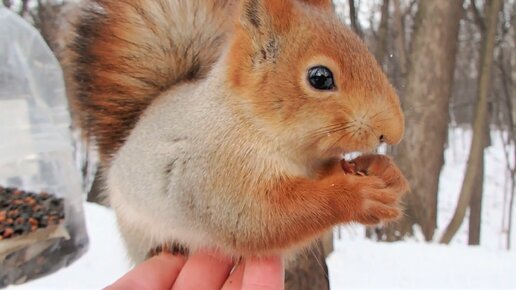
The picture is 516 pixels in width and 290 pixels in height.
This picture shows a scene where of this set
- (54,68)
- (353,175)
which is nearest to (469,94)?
(54,68)

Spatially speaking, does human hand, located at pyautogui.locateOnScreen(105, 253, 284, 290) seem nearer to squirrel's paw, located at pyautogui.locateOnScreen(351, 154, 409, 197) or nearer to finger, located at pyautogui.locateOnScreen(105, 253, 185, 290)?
finger, located at pyautogui.locateOnScreen(105, 253, 185, 290)

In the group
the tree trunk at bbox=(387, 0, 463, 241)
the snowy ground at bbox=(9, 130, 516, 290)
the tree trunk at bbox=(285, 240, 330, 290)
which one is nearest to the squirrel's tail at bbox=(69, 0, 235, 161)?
A: the tree trunk at bbox=(285, 240, 330, 290)

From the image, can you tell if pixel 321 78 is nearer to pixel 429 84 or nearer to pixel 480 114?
pixel 429 84

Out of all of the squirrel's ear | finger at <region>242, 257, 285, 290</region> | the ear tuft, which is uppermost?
the ear tuft

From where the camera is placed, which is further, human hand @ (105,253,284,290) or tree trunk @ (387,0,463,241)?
tree trunk @ (387,0,463,241)

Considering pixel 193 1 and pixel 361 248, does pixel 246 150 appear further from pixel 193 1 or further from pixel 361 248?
pixel 361 248

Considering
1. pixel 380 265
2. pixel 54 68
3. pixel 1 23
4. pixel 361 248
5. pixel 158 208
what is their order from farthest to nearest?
1. pixel 361 248
2. pixel 380 265
3. pixel 54 68
4. pixel 1 23
5. pixel 158 208

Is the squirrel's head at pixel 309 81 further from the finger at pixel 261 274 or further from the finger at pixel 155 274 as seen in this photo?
the finger at pixel 155 274
